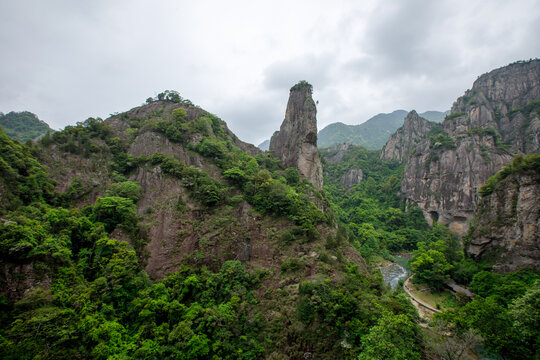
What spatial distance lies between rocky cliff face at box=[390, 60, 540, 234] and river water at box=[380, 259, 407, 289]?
77.0 feet

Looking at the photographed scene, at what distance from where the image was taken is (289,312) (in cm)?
1642

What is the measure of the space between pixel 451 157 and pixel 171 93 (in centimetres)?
7268

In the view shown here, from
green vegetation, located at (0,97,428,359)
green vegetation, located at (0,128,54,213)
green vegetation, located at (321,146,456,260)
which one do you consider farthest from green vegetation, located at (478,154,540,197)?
green vegetation, located at (0,128,54,213)

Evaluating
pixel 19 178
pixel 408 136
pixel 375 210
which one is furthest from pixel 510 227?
pixel 408 136

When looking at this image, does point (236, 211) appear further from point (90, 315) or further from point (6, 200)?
point (6, 200)

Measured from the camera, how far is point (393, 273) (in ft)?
131

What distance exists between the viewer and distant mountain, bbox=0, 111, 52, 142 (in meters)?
50.1

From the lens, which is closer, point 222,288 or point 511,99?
point 222,288

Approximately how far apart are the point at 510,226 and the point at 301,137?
32425 millimetres

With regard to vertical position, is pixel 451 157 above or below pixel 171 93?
below

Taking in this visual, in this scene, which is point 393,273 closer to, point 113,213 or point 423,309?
point 423,309

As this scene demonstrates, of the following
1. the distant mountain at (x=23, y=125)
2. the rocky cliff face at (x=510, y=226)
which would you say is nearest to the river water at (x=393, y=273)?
the rocky cliff face at (x=510, y=226)

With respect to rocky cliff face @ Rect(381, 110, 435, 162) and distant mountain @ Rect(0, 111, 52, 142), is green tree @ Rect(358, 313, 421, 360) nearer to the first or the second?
distant mountain @ Rect(0, 111, 52, 142)

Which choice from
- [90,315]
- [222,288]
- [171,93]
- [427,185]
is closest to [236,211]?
[222,288]
